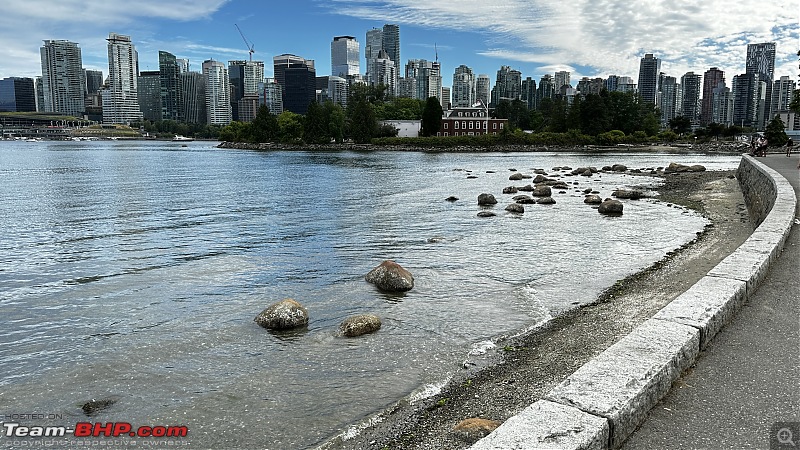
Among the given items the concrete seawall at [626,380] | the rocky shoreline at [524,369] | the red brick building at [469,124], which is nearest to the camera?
the concrete seawall at [626,380]

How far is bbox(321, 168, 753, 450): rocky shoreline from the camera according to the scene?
7.75m

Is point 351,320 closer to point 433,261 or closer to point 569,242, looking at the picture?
point 433,261

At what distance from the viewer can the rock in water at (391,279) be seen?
1566 centimetres

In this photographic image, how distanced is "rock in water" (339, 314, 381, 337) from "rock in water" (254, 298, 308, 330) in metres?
0.99

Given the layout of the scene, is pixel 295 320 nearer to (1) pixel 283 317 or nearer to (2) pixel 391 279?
(1) pixel 283 317

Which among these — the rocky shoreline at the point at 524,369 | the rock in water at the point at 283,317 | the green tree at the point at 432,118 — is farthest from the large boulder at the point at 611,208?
the green tree at the point at 432,118

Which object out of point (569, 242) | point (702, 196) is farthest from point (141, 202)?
point (702, 196)

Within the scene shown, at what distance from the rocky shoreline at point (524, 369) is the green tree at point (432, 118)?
135 metres

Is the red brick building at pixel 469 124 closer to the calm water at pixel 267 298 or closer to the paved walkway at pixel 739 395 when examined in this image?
the calm water at pixel 267 298

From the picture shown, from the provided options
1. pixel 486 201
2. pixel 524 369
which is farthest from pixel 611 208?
pixel 524 369

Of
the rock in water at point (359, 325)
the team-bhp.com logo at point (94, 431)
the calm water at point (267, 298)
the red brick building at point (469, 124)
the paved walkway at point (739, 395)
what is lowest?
the team-bhp.com logo at point (94, 431)

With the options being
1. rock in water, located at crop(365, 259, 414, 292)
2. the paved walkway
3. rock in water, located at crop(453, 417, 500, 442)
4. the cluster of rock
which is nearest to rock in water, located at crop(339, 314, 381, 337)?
the cluster of rock

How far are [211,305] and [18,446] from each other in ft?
21.6

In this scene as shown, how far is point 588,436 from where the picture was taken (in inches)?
178
